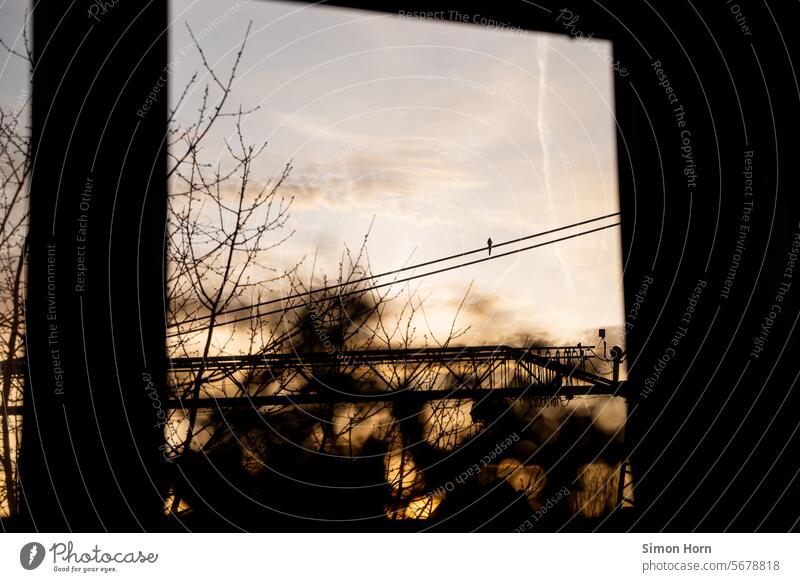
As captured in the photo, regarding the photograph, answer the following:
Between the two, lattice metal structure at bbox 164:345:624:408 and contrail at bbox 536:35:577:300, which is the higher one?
contrail at bbox 536:35:577:300

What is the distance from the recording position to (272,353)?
244cm

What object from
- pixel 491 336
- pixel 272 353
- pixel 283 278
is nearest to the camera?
pixel 283 278

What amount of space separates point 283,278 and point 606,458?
140 centimetres

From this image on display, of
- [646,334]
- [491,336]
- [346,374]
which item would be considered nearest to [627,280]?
[646,334]

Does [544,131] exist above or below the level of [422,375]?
above

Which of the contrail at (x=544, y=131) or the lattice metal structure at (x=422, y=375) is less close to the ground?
the contrail at (x=544, y=131)

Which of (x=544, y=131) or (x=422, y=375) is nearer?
(x=544, y=131)

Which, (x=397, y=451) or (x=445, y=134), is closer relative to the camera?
(x=445, y=134)

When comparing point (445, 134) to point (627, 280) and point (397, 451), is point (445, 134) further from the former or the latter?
point (397, 451)

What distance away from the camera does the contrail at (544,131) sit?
7.88ft

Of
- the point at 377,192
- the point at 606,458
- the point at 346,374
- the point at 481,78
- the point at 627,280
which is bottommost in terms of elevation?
the point at 606,458

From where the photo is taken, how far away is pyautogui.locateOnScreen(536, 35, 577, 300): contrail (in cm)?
240

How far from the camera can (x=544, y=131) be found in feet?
7.97

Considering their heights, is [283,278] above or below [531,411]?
above
